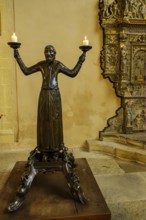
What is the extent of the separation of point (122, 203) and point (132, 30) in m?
2.17

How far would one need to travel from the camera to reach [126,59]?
2826 millimetres

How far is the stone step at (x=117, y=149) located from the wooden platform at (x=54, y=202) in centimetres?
93

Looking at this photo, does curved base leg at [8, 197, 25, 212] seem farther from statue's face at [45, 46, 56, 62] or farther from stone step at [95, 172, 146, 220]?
statue's face at [45, 46, 56, 62]

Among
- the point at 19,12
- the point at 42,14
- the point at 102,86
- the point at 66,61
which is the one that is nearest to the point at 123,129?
the point at 102,86

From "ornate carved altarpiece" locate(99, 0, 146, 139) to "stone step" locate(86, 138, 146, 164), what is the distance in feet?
0.55

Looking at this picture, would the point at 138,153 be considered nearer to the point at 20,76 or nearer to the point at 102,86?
Answer: the point at 102,86

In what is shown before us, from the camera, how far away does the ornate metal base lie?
1409mm

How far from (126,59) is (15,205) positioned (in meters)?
2.23

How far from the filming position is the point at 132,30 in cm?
282

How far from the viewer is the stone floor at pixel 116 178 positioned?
1568mm

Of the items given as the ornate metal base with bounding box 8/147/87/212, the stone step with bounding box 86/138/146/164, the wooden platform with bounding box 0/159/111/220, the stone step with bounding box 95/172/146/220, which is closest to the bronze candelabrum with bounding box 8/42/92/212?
the ornate metal base with bounding box 8/147/87/212

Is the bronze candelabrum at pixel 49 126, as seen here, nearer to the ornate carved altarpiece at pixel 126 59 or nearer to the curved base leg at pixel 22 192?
the curved base leg at pixel 22 192

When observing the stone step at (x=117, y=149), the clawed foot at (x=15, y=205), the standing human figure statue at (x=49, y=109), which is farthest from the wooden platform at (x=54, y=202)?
the stone step at (x=117, y=149)

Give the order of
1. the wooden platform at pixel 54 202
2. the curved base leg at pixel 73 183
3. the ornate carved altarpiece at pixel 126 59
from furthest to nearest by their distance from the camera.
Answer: the ornate carved altarpiece at pixel 126 59 → the curved base leg at pixel 73 183 → the wooden platform at pixel 54 202
